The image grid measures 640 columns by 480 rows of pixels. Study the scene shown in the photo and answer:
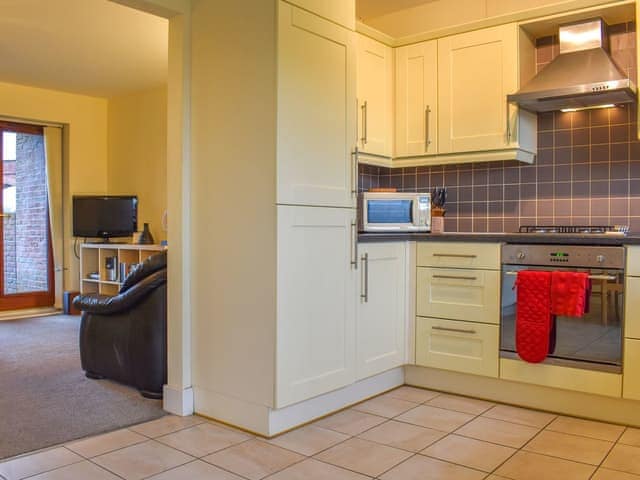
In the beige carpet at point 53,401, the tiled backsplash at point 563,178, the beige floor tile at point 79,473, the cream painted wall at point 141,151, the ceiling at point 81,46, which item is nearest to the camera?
the beige floor tile at point 79,473

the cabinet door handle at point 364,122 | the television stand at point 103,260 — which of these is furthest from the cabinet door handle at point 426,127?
the television stand at point 103,260

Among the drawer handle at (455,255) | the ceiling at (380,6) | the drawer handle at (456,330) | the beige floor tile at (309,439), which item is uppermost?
the ceiling at (380,6)

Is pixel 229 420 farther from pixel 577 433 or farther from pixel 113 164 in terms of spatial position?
pixel 113 164

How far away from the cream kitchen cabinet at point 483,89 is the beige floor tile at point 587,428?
160cm

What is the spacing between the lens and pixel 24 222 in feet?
21.6

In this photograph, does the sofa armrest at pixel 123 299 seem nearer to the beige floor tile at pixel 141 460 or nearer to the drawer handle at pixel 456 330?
the beige floor tile at pixel 141 460

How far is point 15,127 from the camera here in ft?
21.2

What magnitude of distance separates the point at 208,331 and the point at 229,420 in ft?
1.47

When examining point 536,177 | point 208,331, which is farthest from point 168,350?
point 536,177

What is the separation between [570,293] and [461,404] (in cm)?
86

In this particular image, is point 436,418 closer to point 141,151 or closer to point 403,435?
point 403,435

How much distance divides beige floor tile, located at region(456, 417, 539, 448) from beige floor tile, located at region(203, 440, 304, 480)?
0.87 metres

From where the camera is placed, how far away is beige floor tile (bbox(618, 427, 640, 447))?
2.65 m

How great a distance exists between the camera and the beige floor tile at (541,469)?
7.45 feet
